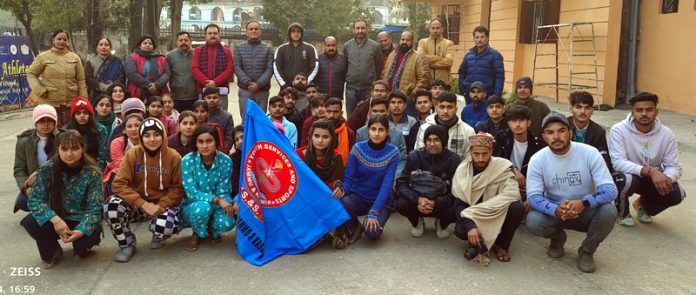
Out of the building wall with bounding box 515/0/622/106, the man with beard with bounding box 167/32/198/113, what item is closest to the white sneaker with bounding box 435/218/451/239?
the man with beard with bounding box 167/32/198/113

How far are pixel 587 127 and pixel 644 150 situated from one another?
0.48 m

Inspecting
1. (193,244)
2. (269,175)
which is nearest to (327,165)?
(269,175)

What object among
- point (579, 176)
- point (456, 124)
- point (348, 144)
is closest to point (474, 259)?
point (579, 176)

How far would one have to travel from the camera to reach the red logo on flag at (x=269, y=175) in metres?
4.04

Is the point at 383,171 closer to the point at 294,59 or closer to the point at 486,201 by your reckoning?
the point at 486,201

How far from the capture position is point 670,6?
33.7 feet

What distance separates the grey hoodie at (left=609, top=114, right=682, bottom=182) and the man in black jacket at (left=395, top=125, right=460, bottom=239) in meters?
1.46

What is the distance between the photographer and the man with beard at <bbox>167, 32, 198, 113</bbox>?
6941mm

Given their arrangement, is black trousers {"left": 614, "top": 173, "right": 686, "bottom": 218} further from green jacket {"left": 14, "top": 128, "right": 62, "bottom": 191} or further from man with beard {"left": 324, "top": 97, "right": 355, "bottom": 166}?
green jacket {"left": 14, "top": 128, "right": 62, "bottom": 191}

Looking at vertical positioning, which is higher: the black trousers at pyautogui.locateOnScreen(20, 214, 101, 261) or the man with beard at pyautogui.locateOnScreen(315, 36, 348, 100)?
the man with beard at pyautogui.locateOnScreen(315, 36, 348, 100)

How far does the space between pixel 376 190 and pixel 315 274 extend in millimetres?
1065

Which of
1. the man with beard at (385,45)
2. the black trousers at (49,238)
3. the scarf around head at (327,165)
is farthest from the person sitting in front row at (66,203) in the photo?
the man with beard at (385,45)

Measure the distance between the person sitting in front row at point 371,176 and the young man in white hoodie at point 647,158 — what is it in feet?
6.31

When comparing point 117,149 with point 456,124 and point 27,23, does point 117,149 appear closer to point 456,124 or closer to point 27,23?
point 456,124
